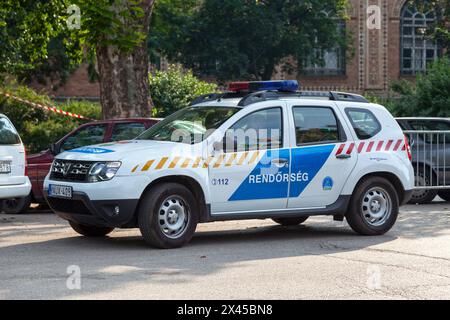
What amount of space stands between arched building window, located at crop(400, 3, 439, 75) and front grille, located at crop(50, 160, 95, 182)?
1445 inches

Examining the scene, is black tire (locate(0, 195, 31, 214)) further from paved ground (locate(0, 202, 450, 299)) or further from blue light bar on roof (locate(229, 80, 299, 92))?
blue light bar on roof (locate(229, 80, 299, 92))

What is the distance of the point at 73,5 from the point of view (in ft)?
56.6

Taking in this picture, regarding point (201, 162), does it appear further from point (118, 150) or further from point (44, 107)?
point (44, 107)

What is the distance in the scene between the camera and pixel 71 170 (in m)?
11.0

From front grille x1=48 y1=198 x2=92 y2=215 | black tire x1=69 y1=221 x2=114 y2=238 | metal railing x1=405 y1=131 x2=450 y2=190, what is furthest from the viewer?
metal railing x1=405 y1=131 x2=450 y2=190

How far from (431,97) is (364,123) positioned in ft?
40.4

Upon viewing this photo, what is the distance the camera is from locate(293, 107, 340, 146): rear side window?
11758 mm

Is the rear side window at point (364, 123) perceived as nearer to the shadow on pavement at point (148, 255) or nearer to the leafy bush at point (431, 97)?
the shadow on pavement at point (148, 255)

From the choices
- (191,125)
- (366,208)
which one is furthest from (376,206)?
(191,125)

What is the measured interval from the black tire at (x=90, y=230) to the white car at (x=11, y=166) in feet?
3.64

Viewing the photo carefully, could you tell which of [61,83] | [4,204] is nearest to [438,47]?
[61,83]

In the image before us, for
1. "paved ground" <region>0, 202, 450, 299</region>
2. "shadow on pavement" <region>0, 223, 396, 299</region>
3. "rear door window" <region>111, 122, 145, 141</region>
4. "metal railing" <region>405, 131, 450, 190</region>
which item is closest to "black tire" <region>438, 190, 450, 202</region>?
"metal railing" <region>405, 131, 450, 190</region>

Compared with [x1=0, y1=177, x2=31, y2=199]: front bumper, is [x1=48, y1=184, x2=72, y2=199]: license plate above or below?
above

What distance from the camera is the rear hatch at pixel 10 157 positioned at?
12500 mm
